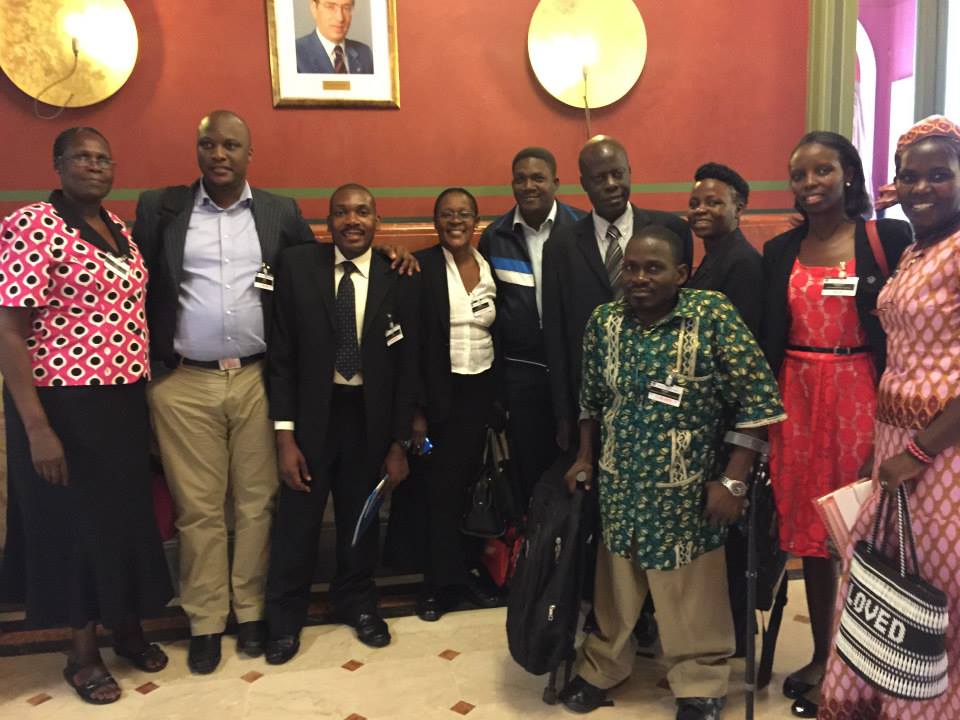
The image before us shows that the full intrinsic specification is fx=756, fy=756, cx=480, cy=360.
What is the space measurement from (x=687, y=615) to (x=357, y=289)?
164cm

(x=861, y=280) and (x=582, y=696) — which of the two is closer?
(x=861, y=280)

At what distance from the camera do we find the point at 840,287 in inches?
90.0

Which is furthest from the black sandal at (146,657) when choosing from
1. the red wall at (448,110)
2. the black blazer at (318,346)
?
the red wall at (448,110)

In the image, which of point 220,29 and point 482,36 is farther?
point 482,36

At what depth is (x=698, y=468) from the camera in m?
2.31

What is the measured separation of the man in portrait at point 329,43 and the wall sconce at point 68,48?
2.68ft

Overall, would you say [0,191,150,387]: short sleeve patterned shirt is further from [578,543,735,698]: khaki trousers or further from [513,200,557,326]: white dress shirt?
[578,543,735,698]: khaki trousers

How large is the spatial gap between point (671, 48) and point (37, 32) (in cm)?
331

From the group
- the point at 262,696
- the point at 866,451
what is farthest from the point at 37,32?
the point at 866,451

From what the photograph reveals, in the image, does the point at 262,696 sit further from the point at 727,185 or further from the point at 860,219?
the point at 860,219

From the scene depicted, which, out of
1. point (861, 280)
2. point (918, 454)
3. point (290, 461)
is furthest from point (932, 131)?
point (290, 461)

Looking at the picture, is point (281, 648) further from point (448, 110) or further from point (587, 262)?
point (448, 110)

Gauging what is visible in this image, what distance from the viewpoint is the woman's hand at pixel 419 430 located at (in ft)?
10.1

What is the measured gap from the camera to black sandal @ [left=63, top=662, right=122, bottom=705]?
2654 millimetres
